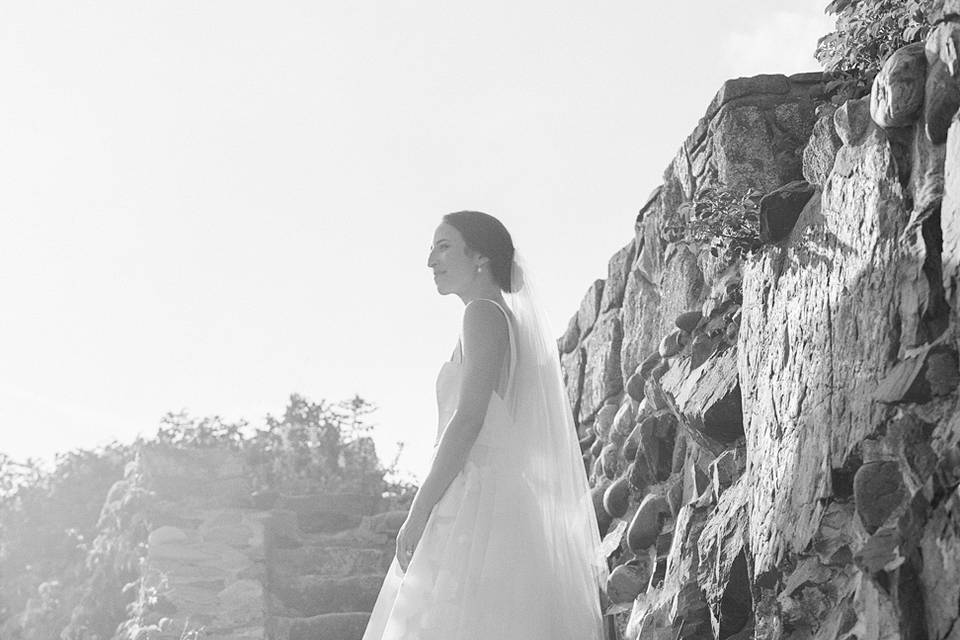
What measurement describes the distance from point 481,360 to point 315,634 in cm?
277

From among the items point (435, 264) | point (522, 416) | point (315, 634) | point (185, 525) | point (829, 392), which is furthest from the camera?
point (185, 525)

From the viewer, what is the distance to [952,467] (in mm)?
2285

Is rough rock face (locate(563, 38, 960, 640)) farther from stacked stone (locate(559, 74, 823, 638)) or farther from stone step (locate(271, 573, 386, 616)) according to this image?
stone step (locate(271, 573, 386, 616))

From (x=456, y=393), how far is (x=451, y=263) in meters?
0.46

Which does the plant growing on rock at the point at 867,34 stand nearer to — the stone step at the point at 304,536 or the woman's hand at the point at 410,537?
the woman's hand at the point at 410,537

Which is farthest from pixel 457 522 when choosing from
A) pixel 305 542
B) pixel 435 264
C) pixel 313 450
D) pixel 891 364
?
pixel 313 450

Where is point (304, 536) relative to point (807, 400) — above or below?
above

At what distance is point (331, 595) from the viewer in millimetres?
6355

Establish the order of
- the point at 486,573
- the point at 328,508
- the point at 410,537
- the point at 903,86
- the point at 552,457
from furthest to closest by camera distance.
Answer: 1. the point at 328,508
2. the point at 552,457
3. the point at 410,537
4. the point at 486,573
5. the point at 903,86

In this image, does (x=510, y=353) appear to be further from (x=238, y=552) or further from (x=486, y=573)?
(x=238, y=552)

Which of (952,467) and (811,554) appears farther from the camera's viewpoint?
(811,554)

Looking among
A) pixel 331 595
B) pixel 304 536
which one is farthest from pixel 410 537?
pixel 304 536

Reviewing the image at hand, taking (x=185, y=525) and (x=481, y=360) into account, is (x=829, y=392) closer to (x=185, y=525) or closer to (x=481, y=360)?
(x=481, y=360)

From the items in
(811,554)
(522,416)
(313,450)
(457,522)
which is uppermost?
(313,450)
